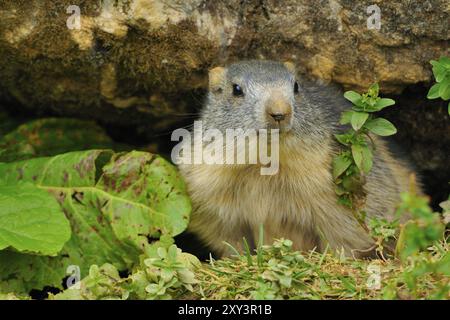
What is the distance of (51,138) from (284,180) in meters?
2.33

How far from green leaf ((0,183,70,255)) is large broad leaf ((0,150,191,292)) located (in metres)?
0.36

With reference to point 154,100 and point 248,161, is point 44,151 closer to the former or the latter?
point 154,100

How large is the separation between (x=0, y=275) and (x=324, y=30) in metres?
3.13

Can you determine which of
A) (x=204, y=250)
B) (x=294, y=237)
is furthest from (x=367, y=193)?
(x=204, y=250)

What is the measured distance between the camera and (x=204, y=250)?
613 centimetres

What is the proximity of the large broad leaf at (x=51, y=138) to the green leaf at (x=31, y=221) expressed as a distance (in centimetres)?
104

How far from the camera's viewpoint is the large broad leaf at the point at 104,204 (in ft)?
17.1

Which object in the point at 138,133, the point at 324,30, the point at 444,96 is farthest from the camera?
the point at 138,133

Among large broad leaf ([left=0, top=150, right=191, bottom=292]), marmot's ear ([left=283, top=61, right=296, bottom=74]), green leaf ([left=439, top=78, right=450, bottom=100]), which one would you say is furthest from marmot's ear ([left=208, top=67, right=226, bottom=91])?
green leaf ([left=439, top=78, right=450, bottom=100])

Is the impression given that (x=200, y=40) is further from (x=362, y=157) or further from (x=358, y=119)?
(x=362, y=157)

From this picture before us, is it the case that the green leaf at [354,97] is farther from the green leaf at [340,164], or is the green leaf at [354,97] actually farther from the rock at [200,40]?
the rock at [200,40]

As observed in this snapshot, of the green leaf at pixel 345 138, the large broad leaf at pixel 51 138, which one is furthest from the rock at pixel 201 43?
the green leaf at pixel 345 138

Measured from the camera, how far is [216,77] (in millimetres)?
5504

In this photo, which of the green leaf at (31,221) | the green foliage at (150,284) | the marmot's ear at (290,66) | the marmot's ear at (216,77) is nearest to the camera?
the green foliage at (150,284)
